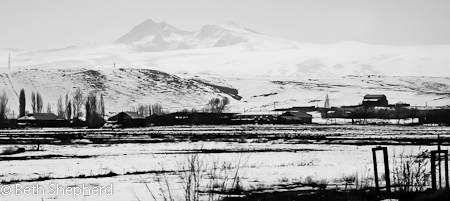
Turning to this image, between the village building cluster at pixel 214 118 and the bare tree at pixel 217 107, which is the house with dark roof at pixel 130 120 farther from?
the bare tree at pixel 217 107

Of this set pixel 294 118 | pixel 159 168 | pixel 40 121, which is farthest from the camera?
pixel 294 118

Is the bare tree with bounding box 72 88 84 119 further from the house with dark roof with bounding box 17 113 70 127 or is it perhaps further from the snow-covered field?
the snow-covered field

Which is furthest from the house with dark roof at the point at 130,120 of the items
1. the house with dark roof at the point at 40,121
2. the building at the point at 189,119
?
the house with dark roof at the point at 40,121

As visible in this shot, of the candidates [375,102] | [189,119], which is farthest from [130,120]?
[375,102]

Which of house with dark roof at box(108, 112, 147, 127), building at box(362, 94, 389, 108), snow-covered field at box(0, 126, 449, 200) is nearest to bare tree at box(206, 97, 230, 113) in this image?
building at box(362, 94, 389, 108)

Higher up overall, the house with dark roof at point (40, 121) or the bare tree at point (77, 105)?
the bare tree at point (77, 105)

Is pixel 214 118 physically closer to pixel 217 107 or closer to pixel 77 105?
pixel 77 105

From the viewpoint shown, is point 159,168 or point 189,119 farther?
point 189,119

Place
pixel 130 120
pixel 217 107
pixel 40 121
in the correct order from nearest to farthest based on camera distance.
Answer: pixel 40 121 < pixel 130 120 < pixel 217 107

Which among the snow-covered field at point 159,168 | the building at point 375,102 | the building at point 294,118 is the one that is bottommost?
the snow-covered field at point 159,168

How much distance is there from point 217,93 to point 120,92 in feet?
95.6

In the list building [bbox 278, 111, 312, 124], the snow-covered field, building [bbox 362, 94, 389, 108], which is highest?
building [bbox 362, 94, 389, 108]

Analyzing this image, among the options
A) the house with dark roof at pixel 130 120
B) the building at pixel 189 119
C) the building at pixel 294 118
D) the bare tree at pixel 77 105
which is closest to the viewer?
the house with dark roof at pixel 130 120

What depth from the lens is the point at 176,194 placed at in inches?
669
